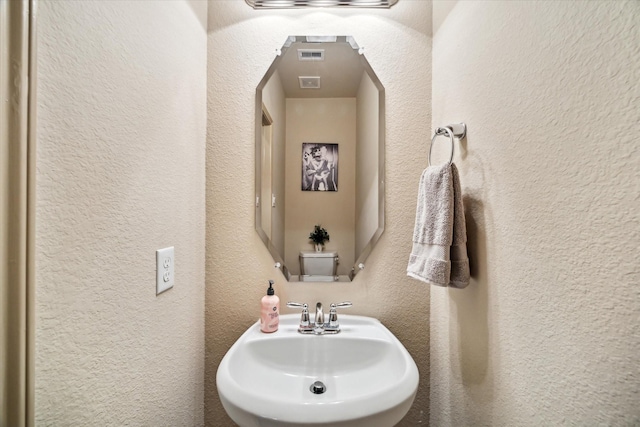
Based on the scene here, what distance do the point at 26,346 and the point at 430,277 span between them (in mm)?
845

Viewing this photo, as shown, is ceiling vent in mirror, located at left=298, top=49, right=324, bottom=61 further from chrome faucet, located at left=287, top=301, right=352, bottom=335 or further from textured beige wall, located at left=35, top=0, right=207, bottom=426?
chrome faucet, located at left=287, top=301, right=352, bottom=335

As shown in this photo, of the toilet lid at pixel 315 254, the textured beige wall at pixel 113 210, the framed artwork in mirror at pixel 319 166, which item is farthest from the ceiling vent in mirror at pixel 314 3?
the toilet lid at pixel 315 254

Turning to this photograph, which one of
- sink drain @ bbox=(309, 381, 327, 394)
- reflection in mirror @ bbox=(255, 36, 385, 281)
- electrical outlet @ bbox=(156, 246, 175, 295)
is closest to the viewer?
electrical outlet @ bbox=(156, 246, 175, 295)

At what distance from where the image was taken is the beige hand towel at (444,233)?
0.78 m

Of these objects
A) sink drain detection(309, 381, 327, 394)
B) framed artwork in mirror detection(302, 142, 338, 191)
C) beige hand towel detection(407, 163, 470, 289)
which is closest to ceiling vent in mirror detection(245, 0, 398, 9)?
framed artwork in mirror detection(302, 142, 338, 191)

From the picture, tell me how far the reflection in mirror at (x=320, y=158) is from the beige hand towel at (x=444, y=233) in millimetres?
282

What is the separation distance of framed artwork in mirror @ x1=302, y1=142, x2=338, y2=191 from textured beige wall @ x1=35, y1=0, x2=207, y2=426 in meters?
0.43

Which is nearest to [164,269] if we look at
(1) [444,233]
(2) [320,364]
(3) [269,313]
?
Result: (3) [269,313]

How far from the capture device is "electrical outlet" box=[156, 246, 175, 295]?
0.78 metres

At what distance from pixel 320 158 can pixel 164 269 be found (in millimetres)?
674

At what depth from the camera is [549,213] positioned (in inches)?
22.3

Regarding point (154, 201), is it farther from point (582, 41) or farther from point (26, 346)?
point (582, 41)

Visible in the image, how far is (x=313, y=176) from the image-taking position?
3.73ft

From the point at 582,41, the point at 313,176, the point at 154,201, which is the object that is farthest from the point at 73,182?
the point at 582,41
